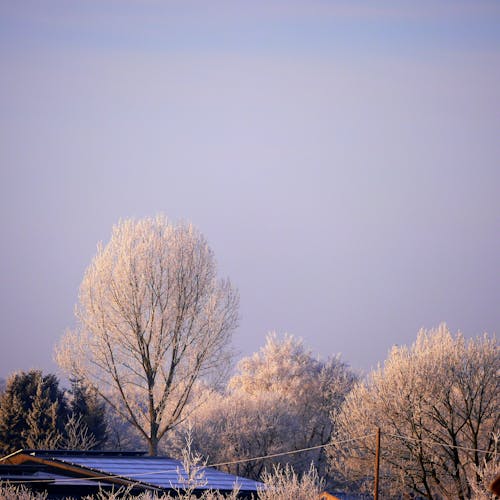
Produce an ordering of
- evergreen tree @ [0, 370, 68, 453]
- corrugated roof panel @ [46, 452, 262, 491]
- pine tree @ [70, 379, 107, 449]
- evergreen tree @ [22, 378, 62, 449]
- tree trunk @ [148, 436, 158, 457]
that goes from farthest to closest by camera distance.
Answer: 1. pine tree @ [70, 379, 107, 449]
2. evergreen tree @ [0, 370, 68, 453]
3. evergreen tree @ [22, 378, 62, 449]
4. tree trunk @ [148, 436, 158, 457]
5. corrugated roof panel @ [46, 452, 262, 491]

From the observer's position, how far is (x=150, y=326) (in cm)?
3975

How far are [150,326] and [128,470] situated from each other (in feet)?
40.9

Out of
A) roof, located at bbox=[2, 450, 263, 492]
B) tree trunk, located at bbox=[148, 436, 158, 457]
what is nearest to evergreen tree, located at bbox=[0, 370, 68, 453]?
tree trunk, located at bbox=[148, 436, 158, 457]

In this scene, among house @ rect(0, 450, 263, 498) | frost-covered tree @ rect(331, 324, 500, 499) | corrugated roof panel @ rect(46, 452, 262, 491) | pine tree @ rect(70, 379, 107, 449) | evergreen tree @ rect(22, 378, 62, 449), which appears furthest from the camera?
pine tree @ rect(70, 379, 107, 449)

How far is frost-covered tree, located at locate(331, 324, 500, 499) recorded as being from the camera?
35.9 meters

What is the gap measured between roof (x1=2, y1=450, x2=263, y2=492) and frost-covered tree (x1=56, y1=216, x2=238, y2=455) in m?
7.12

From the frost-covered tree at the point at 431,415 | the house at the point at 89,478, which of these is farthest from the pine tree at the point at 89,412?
the house at the point at 89,478

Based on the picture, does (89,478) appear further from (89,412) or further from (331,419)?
(89,412)

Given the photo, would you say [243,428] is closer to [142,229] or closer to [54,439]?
[54,439]

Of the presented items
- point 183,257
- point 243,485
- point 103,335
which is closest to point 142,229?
point 183,257

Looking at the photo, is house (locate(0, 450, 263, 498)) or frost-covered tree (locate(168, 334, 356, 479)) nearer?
house (locate(0, 450, 263, 498))

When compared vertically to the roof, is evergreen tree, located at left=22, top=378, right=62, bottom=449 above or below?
above

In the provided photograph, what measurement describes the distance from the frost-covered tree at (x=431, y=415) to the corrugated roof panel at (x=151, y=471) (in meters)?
8.90

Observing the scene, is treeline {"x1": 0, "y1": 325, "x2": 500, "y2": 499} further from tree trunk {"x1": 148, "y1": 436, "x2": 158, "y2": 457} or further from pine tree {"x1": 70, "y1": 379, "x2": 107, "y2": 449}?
tree trunk {"x1": 148, "y1": 436, "x2": 158, "y2": 457}
